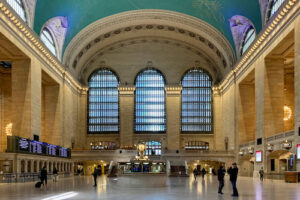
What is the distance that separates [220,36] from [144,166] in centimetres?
1625

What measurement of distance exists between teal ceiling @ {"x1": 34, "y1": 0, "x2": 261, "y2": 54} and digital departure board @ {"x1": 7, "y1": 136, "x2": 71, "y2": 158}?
9.64 metres

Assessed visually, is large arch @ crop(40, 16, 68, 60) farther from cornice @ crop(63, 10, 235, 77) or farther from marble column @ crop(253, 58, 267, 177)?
marble column @ crop(253, 58, 267, 177)

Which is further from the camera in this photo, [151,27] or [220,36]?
[151,27]

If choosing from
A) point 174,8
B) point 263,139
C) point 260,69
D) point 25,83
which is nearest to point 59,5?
point 25,83

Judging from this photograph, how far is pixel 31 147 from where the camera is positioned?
98.9ft

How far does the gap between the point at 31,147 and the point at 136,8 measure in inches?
771

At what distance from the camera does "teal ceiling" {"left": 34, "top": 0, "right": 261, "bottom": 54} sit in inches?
1348

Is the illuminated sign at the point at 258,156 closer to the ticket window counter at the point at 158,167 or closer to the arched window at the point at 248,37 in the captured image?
the arched window at the point at 248,37

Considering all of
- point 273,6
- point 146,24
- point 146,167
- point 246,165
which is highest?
point 146,24

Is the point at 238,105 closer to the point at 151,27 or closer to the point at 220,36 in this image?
the point at 220,36

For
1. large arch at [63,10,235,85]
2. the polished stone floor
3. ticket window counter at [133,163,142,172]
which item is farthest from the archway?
the polished stone floor

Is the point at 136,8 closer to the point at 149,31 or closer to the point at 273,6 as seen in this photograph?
the point at 149,31

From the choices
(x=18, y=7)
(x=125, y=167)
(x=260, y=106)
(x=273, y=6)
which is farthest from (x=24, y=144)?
(x=273, y=6)

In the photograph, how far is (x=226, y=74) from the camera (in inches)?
1806
